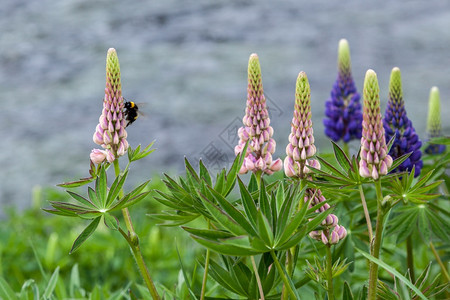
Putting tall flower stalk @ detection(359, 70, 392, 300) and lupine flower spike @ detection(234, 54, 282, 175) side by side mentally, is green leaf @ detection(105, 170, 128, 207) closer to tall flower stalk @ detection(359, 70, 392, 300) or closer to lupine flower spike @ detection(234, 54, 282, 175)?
lupine flower spike @ detection(234, 54, 282, 175)

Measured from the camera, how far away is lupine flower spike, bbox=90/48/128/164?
114 centimetres

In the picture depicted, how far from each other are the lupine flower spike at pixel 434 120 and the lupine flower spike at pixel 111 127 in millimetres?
1131

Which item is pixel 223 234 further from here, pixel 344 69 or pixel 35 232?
pixel 35 232

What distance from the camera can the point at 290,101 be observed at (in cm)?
457

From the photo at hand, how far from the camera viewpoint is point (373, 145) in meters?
1.00

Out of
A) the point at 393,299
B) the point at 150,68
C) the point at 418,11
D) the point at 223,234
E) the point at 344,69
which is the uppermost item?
the point at 418,11

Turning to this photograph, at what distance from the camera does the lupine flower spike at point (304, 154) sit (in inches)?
42.5

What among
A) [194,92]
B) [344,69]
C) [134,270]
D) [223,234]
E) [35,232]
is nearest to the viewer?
[223,234]

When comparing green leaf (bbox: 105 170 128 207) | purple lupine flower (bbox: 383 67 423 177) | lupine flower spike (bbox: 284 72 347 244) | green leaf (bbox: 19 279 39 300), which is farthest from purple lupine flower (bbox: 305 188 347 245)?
green leaf (bbox: 19 279 39 300)

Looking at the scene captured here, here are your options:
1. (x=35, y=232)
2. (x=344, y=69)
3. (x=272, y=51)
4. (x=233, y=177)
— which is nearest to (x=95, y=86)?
(x=272, y=51)

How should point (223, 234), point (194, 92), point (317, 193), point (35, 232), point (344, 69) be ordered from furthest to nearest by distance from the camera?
point (194, 92)
point (35, 232)
point (344, 69)
point (317, 193)
point (223, 234)

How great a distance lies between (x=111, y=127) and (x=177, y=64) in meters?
4.12

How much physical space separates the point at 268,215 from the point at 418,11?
15.6ft

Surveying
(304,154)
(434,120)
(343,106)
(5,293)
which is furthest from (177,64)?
(304,154)
